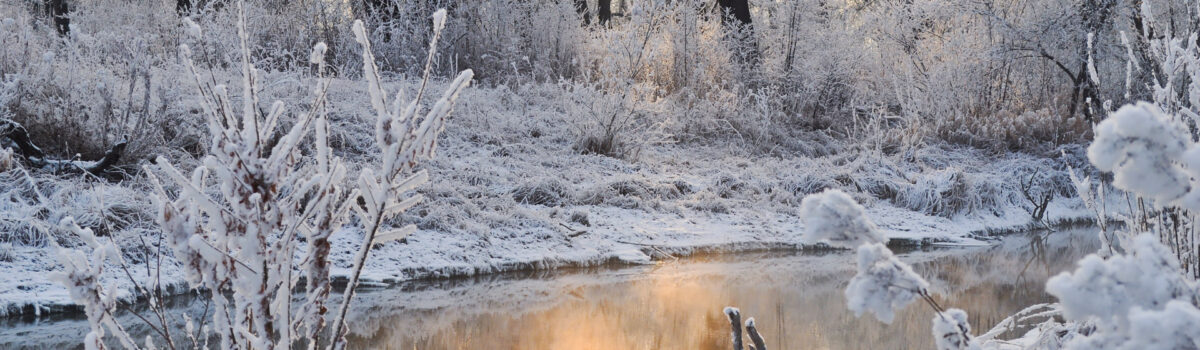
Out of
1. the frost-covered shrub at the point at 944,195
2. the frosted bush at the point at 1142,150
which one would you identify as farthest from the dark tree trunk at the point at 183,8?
the frosted bush at the point at 1142,150

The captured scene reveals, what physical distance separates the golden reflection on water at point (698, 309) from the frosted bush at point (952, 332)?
2.61 metres

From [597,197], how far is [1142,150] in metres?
5.76

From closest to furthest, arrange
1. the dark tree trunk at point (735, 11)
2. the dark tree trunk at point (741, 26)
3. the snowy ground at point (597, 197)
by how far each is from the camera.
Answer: the snowy ground at point (597, 197), the dark tree trunk at point (741, 26), the dark tree trunk at point (735, 11)

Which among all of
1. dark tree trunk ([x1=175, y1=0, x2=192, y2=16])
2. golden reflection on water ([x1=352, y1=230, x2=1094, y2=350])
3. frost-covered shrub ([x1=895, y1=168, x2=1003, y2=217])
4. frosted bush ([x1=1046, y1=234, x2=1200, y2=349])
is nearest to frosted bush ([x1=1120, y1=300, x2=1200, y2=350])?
frosted bush ([x1=1046, y1=234, x2=1200, y2=349])

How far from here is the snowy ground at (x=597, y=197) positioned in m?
5.11

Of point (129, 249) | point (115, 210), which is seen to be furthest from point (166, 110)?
point (129, 249)

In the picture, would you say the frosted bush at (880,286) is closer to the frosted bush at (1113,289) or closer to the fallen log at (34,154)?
the frosted bush at (1113,289)

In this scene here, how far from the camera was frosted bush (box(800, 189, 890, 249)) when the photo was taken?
1.23m

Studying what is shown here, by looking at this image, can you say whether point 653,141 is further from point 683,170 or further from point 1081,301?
point 1081,301

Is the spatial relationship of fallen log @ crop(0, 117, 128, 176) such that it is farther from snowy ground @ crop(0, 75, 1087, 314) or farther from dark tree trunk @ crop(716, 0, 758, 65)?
dark tree trunk @ crop(716, 0, 758, 65)

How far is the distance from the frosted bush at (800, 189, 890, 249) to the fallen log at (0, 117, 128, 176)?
517 centimetres

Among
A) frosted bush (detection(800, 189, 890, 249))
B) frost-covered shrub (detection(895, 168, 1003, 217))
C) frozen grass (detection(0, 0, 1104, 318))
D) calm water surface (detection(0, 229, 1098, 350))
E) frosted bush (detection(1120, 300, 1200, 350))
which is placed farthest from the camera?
frost-covered shrub (detection(895, 168, 1003, 217))

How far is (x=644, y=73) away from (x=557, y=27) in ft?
3.82

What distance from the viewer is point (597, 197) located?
22.1ft
